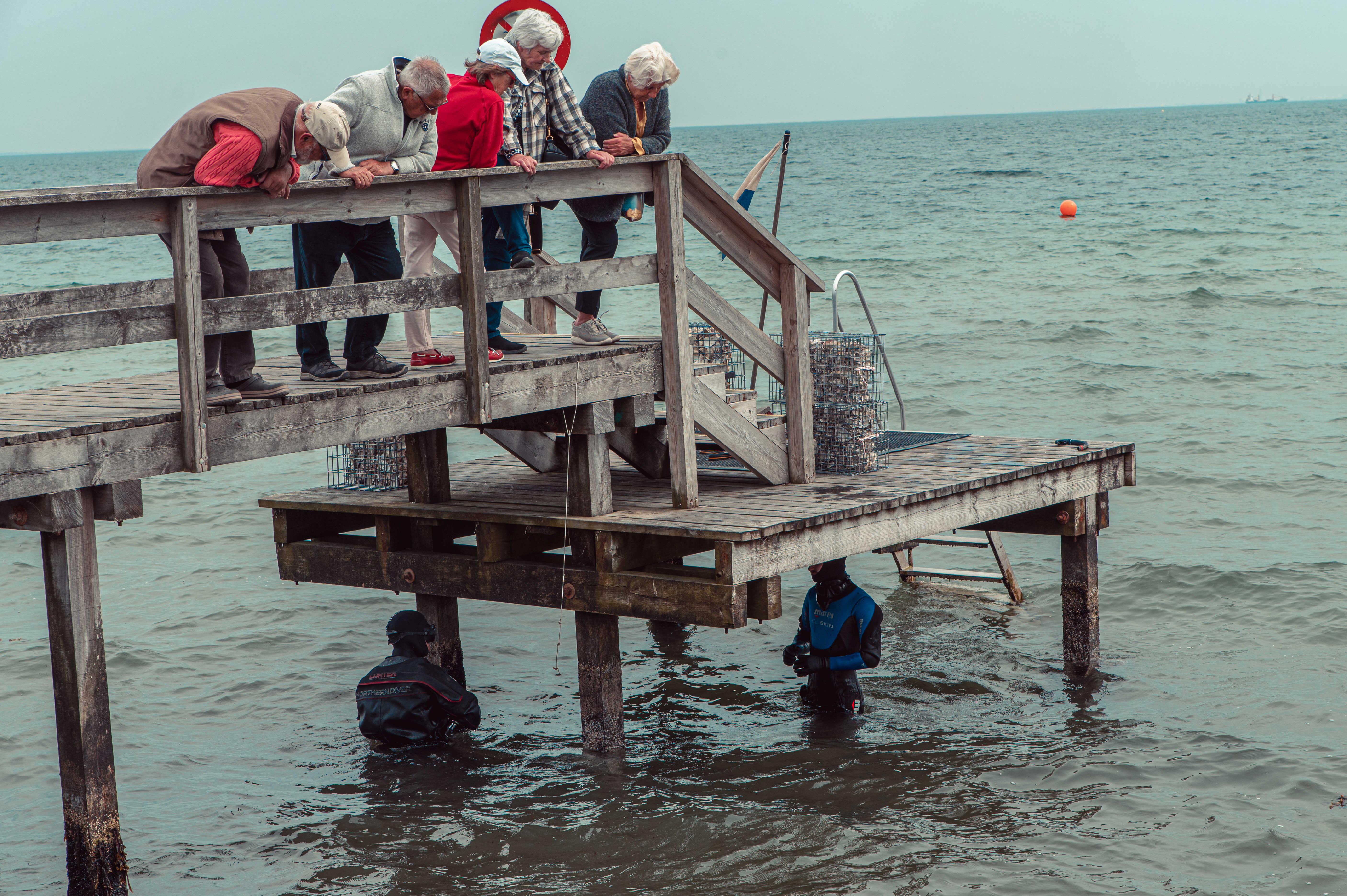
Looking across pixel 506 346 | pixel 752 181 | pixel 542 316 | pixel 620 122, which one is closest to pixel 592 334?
pixel 506 346

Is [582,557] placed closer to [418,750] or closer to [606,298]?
[418,750]

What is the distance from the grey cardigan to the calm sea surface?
2.94 m

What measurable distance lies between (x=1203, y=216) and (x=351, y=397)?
42580 millimetres

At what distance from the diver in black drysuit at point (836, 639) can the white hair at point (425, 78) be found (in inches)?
140

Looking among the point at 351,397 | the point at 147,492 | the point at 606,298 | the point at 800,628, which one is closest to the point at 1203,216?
the point at 606,298

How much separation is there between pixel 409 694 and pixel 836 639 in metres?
2.47

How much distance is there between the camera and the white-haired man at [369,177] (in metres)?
6.10

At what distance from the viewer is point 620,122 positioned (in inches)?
282

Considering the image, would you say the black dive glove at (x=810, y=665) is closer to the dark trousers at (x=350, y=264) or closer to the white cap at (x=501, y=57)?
the dark trousers at (x=350, y=264)

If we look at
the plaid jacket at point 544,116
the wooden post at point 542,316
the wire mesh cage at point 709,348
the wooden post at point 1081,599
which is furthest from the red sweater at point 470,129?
the wooden post at point 1081,599

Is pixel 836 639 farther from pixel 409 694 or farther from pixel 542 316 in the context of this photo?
pixel 542 316

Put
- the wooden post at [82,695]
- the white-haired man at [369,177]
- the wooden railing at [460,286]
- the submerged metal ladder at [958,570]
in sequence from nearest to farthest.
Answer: the wooden railing at [460,286]
the wooden post at [82,695]
the white-haired man at [369,177]
the submerged metal ladder at [958,570]

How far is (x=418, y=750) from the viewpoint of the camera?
27.4ft

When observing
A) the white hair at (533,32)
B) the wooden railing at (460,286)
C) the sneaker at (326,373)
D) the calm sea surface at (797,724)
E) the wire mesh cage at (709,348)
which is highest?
the white hair at (533,32)
